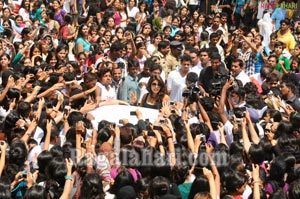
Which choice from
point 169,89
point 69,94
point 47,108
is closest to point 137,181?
point 47,108

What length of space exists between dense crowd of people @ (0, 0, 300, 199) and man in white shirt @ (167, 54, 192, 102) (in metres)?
0.02

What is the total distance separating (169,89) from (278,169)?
3.63 meters

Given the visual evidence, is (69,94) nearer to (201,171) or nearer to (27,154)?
(27,154)

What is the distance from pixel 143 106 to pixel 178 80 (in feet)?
4.02

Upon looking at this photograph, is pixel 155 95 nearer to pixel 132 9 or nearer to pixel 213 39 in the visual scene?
pixel 213 39

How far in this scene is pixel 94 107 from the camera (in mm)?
8961

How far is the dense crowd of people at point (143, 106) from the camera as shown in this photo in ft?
21.5

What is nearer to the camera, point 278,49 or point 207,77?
point 207,77

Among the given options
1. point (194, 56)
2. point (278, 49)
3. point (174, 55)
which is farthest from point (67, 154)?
point (278, 49)

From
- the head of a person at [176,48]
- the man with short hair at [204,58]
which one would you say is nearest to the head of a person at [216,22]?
the head of a person at [176,48]

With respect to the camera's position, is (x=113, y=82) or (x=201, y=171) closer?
(x=201, y=171)

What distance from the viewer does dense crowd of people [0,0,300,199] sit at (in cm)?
655

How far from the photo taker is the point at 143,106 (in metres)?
9.30

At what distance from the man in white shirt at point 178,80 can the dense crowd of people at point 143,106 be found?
0.02 meters
